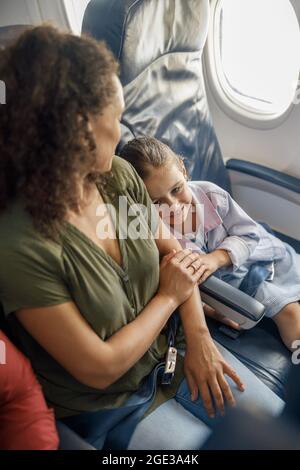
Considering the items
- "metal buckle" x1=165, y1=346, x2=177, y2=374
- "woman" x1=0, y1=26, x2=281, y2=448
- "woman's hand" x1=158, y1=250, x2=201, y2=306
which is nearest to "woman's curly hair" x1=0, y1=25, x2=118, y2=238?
"woman" x1=0, y1=26, x2=281, y2=448

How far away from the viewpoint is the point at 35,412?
0.87 meters

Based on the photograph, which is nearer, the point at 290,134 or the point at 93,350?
the point at 93,350

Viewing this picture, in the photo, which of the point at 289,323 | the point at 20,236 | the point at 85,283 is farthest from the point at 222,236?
the point at 20,236

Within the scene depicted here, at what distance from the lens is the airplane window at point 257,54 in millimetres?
2047

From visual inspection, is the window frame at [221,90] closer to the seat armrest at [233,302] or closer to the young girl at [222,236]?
the young girl at [222,236]

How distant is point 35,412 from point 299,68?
175 centimetres

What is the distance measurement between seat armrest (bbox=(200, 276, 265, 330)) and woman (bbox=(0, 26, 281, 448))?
14 centimetres

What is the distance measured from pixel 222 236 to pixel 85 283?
2.53ft

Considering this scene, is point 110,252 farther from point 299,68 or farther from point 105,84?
point 299,68

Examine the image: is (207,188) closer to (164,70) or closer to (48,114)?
(164,70)

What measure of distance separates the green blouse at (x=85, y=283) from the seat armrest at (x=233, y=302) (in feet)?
0.60

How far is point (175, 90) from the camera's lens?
1.74 meters
